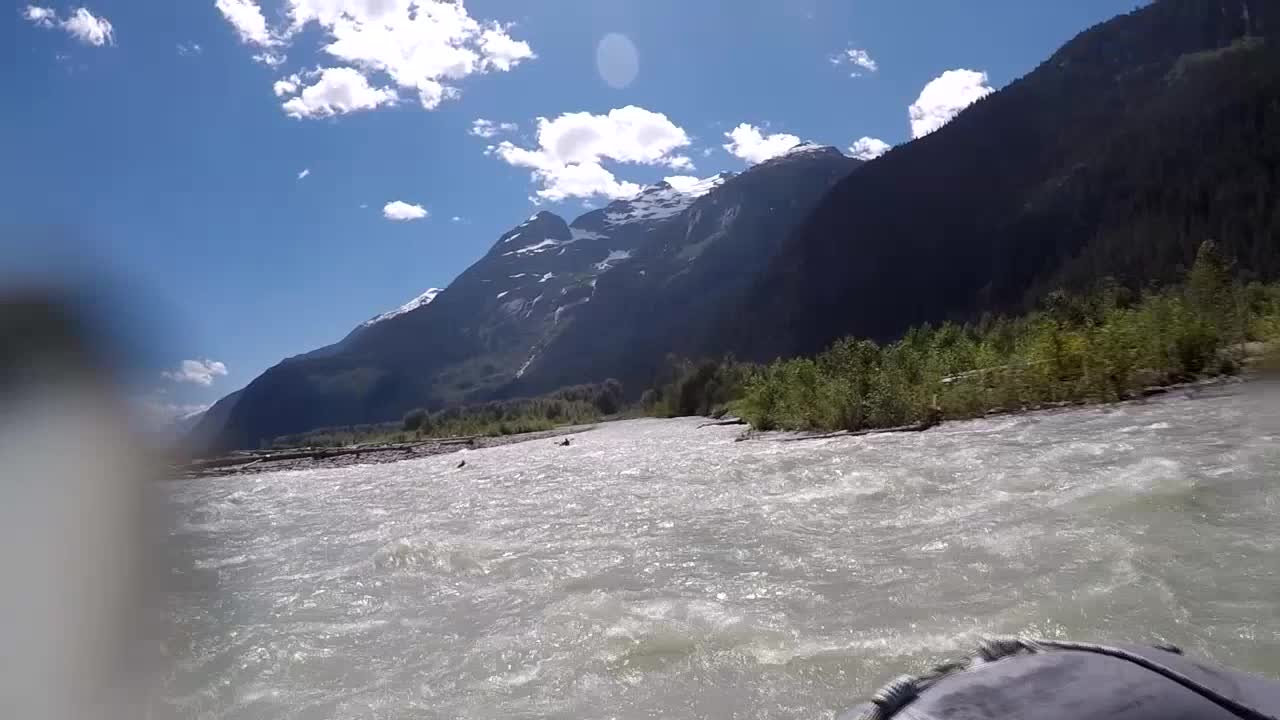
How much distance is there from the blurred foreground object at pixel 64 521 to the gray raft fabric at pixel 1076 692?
158 inches

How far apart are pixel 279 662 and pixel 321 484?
18.1 meters

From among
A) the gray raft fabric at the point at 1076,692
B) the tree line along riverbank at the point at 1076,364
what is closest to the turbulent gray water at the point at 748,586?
the gray raft fabric at the point at 1076,692

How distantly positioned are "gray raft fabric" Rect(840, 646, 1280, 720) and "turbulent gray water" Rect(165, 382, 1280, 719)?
5.45 feet

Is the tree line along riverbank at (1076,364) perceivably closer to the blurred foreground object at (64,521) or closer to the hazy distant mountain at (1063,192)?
the blurred foreground object at (64,521)

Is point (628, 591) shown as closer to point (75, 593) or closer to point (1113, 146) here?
point (75, 593)

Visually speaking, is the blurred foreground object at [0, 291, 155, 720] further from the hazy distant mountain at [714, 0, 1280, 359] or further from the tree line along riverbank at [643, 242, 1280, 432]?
the hazy distant mountain at [714, 0, 1280, 359]

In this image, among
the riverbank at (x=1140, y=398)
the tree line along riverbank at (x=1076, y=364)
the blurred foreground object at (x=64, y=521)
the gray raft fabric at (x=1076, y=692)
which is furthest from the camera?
the tree line along riverbank at (x=1076, y=364)

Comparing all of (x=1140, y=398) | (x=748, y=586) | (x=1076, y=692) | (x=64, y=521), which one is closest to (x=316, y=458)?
(x=64, y=521)

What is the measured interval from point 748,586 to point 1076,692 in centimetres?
382

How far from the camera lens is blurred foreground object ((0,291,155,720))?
4.05 m

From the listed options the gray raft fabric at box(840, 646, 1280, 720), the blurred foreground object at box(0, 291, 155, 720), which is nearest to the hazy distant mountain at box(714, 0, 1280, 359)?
the gray raft fabric at box(840, 646, 1280, 720)

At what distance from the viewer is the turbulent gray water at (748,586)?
12.5 ft

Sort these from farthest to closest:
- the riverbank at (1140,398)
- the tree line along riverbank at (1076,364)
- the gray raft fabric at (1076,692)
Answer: the tree line along riverbank at (1076,364), the riverbank at (1140,398), the gray raft fabric at (1076,692)

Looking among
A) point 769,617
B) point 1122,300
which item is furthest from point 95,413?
point 1122,300
